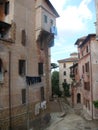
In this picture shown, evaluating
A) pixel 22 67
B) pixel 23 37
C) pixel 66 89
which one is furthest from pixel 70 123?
pixel 66 89

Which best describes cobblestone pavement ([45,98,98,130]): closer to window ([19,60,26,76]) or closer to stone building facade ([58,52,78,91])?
window ([19,60,26,76])

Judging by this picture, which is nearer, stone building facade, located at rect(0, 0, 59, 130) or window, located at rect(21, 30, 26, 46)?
stone building facade, located at rect(0, 0, 59, 130)

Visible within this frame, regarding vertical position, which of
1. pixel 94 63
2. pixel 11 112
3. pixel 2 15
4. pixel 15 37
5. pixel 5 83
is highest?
pixel 2 15

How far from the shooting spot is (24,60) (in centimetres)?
3025

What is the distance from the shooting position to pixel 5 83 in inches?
1030

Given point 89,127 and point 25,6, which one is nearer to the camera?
point 25,6

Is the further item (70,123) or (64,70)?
(64,70)

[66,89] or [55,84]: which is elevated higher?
[55,84]

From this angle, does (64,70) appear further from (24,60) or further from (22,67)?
(22,67)

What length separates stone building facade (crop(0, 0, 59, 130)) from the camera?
87.3ft

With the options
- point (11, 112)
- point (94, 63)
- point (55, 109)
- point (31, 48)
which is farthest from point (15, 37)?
point (55, 109)

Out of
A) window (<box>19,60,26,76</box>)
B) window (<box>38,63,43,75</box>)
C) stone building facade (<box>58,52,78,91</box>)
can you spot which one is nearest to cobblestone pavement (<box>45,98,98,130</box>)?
window (<box>38,63,43,75</box>)

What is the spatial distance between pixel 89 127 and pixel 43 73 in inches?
368

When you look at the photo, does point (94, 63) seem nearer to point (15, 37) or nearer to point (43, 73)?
point (43, 73)
